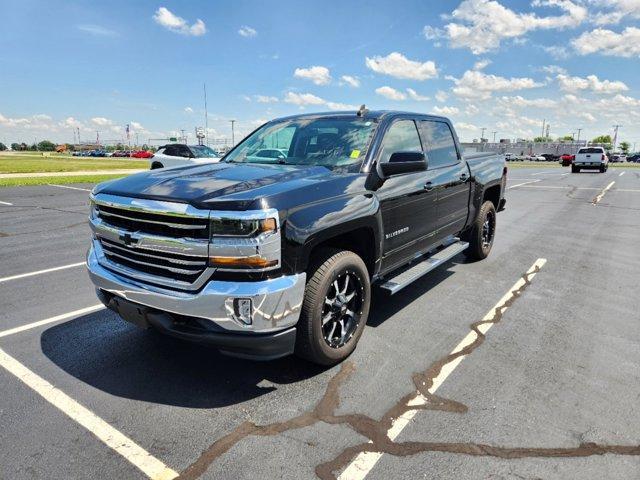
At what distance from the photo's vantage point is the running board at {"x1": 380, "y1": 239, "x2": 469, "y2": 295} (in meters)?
4.01

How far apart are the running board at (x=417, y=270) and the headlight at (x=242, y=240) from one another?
158 cm

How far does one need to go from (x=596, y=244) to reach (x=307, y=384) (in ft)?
22.3

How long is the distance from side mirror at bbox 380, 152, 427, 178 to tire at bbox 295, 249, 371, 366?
2.52 ft

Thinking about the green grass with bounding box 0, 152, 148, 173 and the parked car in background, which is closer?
the parked car in background

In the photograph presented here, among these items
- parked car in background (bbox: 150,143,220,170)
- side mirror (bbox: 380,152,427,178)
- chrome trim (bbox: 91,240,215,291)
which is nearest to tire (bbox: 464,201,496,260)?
side mirror (bbox: 380,152,427,178)

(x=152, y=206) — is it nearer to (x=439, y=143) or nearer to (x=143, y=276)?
(x=143, y=276)

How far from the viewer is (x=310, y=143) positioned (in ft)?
13.9

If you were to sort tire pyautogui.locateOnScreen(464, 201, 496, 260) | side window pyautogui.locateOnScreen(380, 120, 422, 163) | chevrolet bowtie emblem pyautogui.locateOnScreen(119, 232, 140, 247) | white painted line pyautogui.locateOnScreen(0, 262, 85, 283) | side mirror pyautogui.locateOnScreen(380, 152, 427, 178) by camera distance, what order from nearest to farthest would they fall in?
chevrolet bowtie emblem pyautogui.locateOnScreen(119, 232, 140, 247) → side mirror pyautogui.locateOnScreen(380, 152, 427, 178) → side window pyautogui.locateOnScreen(380, 120, 422, 163) → white painted line pyautogui.locateOnScreen(0, 262, 85, 283) → tire pyautogui.locateOnScreen(464, 201, 496, 260)

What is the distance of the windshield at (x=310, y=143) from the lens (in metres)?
3.89

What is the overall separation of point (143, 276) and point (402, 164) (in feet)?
7.02

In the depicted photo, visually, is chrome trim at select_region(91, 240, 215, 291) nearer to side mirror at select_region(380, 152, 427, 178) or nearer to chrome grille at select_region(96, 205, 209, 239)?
chrome grille at select_region(96, 205, 209, 239)

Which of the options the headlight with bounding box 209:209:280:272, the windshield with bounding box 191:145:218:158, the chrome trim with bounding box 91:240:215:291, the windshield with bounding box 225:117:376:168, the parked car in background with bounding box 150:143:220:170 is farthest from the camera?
the windshield with bounding box 191:145:218:158

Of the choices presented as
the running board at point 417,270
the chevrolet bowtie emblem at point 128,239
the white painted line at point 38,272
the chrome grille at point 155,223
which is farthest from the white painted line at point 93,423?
the white painted line at point 38,272

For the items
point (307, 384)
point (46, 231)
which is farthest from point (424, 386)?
point (46, 231)
